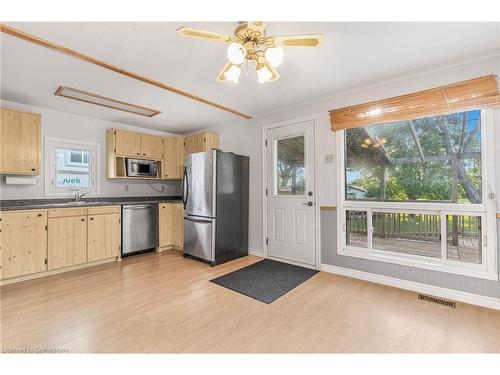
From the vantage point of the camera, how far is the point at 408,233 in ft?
9.23

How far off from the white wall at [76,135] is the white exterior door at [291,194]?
2626 millimetres

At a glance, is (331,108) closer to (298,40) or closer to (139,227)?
(298,40)

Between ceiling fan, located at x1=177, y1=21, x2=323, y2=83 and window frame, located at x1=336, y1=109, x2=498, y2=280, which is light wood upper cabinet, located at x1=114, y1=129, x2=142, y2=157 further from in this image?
window frame, located at x1=336, y1=109, x2=498, y2=280

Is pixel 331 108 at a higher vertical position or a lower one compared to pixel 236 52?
higher

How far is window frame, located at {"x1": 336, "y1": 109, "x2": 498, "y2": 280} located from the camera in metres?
2.26

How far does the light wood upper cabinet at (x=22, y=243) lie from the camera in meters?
2.79

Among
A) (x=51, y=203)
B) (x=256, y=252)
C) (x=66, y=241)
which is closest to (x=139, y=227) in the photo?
(x=66, y=241)

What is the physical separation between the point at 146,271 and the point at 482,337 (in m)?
3.49

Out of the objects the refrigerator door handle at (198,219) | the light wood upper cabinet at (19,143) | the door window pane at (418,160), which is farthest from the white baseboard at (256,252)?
the light wood upper cabinet at (19,143)

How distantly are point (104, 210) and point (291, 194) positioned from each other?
9.30 feet

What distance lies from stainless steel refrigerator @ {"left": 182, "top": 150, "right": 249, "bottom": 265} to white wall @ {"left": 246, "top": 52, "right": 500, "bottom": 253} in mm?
219

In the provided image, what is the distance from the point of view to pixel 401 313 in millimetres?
2158

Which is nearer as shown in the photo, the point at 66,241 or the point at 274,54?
the point at 274,54
